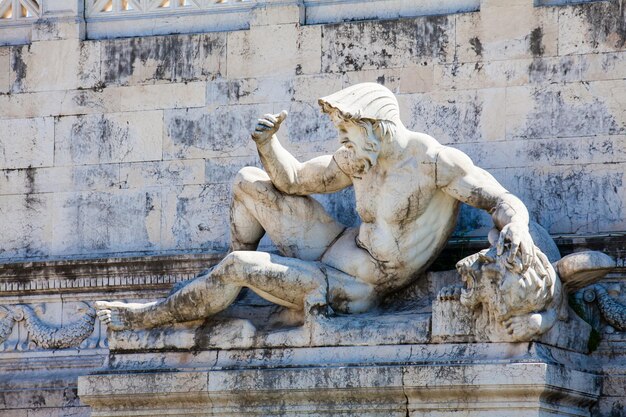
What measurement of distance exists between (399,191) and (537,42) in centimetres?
177

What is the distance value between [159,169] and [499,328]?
3576mm

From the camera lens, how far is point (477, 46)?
15227mm

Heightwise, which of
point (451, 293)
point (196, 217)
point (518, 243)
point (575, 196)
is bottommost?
point (451, 293)

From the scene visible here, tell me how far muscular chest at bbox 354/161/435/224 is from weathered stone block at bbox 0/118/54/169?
10.5ft

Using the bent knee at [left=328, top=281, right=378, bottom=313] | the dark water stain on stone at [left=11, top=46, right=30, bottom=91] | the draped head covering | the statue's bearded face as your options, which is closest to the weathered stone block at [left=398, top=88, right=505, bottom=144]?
the draped head covering

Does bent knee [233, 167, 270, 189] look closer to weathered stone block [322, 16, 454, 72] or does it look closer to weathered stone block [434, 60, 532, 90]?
weathered stone block [322, 16, 454, 72]

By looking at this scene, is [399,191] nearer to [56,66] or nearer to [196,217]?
[196,217]

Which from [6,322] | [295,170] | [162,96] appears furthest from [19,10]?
[295,170]

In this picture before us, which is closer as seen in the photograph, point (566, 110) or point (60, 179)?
point (566, 110)

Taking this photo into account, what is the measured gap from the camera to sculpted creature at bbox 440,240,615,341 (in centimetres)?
1351

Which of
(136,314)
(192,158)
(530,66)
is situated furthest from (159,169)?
(530,66)

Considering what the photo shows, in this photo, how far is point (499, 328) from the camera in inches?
537

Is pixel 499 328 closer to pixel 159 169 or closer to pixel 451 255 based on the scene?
pixel 451 255

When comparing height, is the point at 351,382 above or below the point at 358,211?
below
